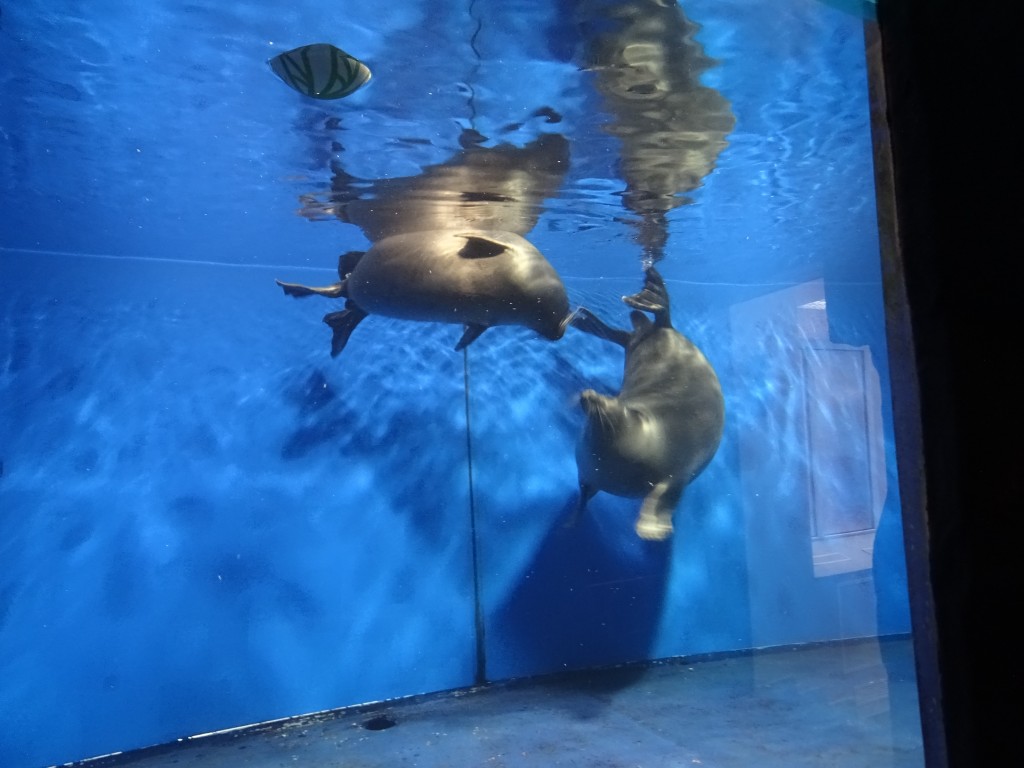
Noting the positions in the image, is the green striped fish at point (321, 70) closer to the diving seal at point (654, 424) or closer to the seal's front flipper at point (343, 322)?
the seal's front flipper at point (343, 322)

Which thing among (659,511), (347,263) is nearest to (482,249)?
(347,263)

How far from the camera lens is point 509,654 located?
948cm

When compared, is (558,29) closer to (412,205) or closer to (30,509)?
(412,205)

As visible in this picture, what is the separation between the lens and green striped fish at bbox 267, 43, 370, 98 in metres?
5.93

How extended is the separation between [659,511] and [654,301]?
8.93 ft

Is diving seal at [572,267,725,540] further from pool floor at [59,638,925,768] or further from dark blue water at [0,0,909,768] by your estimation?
pool floor at [59,638,925,768]

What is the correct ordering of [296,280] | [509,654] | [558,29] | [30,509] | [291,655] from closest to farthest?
[558,29] → [30,509] → [291,655] → [509,654] → [296,280]

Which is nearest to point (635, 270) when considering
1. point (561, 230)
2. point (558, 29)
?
point (561, 230)

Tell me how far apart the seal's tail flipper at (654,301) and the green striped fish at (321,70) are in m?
4.32

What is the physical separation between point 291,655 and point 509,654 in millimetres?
2797

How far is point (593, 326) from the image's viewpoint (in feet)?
28.5

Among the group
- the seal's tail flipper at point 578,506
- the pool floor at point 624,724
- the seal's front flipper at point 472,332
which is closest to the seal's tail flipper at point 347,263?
the seal's front flipper at point 472,332

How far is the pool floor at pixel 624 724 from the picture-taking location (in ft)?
20.3

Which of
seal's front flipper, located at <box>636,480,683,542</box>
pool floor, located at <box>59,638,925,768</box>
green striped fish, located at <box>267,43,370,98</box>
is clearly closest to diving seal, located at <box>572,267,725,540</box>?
seal's front flipper, located at <box>636,480,683,542</box>
